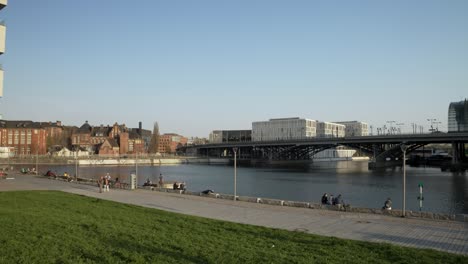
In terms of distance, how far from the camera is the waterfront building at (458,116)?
493ft

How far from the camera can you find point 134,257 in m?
9.99

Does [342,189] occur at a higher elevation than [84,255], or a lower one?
lower

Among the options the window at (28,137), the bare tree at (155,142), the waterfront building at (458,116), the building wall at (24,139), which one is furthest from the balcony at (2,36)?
the bare tree at (155,142)

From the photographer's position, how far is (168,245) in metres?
11.7

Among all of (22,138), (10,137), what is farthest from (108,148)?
(10,137)

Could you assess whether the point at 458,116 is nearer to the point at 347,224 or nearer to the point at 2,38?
the point at 347,224

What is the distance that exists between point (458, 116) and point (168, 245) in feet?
551

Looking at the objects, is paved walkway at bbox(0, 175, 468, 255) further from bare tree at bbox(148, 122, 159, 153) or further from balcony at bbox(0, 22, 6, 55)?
bare tree at bbox(148, 122, 159, 153)

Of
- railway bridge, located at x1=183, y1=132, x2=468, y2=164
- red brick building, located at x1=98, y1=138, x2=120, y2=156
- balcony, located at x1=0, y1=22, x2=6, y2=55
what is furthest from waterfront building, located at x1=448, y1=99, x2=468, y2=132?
balcony, located at x1=0, y1=22, x2=6, y2=55

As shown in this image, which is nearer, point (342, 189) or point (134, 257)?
point (134, 257)

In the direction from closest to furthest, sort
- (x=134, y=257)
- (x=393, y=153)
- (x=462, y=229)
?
(x=134, y=257) < (x=462, y=229) < (x=393, y=153)

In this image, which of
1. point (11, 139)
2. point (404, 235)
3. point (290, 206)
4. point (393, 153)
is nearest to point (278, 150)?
point (393, 153)

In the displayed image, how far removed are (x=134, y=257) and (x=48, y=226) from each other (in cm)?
562

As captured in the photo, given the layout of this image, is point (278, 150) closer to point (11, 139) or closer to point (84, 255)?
point (11, 139)
